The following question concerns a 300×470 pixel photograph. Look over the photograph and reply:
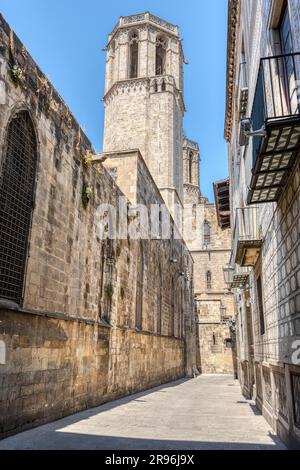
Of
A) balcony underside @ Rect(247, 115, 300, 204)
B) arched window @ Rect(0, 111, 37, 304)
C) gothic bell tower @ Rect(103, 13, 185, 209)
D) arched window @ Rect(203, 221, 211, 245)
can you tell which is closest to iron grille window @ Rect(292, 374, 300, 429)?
balcony underside @ Rect(247, 115, 300, 204)

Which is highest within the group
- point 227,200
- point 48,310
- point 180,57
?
point 180,57

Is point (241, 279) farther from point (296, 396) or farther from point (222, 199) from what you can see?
point (222, 199)

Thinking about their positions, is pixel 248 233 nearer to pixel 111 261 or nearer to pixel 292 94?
pixel 292 94

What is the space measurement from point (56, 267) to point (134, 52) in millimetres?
34665

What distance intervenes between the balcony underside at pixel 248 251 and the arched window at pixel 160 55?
3301cm

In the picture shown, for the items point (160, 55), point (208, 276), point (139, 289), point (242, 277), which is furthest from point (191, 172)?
point (242, 277)

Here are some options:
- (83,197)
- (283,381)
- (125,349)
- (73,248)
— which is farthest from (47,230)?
(125,349)

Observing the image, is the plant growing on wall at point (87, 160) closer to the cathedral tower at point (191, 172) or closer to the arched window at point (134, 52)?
the arched window at point (134, 52)

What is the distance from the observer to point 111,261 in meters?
11.6

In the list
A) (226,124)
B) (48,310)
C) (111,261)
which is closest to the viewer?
(48,310)

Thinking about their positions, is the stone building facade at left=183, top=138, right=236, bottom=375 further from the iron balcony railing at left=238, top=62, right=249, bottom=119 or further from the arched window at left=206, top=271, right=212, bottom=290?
the iron balcony railing at left=238, top=62, right=249, bottom=119

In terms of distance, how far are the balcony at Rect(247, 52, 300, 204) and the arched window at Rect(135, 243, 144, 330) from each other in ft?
32.9

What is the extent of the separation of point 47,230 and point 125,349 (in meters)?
6.33

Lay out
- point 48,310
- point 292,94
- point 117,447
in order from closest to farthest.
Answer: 1. point 292,94
2. point 117,447
3. point 48,310
